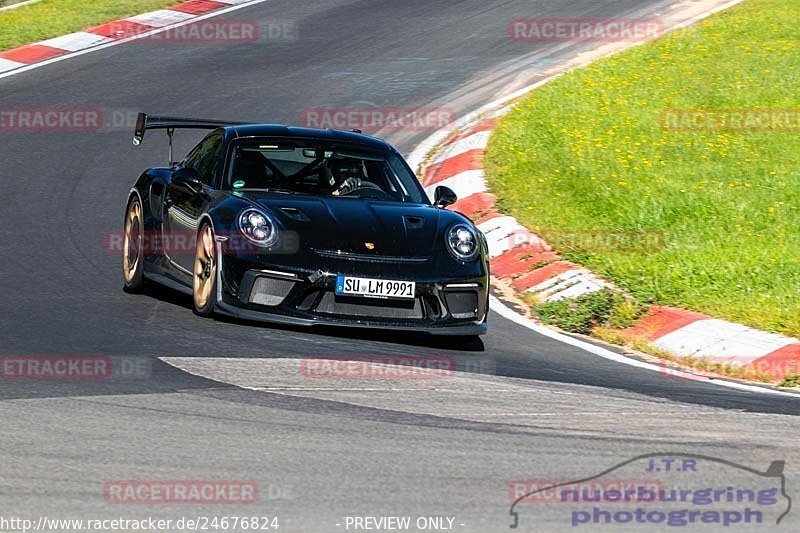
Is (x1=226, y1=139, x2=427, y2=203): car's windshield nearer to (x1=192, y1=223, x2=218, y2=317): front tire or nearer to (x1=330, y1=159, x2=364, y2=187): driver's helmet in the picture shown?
(x1=330, y1=159, x2=364, y2=187): driver's helmet

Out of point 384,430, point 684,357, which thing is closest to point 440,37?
point 684,357

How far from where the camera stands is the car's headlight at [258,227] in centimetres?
811

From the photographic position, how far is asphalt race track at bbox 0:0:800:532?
4.91 metres

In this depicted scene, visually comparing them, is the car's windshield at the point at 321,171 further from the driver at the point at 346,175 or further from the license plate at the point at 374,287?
the license plate at the point at 374,287

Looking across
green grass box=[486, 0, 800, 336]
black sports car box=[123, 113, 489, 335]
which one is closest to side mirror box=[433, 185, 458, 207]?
black sports car box=[123, 113, 489, 335]

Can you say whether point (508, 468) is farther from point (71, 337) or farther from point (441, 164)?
point (441, 164)

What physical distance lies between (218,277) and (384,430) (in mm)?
2576

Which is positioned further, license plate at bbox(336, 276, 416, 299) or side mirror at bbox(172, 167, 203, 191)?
side mirror at bbox(172, 167, 203, 191)

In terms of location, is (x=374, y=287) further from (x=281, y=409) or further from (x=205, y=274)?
(x=281, y=409)

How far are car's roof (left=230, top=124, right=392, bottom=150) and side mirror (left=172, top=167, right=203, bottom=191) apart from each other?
41cm

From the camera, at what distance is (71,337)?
7.71 metres

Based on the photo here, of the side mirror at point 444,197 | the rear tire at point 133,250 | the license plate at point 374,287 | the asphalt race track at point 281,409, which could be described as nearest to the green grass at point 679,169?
the side mirror at point 444,197

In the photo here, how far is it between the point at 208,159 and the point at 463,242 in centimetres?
206

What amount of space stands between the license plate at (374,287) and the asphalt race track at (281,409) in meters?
0.31
